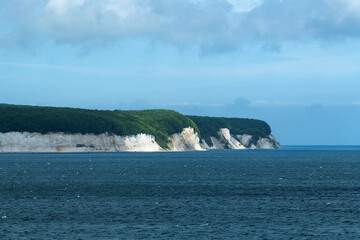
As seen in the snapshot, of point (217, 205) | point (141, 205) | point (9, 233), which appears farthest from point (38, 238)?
point (217, 205)

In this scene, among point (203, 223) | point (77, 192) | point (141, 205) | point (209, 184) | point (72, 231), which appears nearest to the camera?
point (72, 231)

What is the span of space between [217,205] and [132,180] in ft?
111

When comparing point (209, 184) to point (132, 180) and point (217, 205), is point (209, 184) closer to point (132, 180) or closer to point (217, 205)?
point (132, 180)

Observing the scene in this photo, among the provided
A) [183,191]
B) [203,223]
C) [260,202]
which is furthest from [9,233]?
[183,191]

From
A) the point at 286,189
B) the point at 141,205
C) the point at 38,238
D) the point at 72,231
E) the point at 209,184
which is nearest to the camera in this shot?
the point at 38,238

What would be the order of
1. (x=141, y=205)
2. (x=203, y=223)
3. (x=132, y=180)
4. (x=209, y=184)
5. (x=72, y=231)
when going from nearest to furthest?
(x=72, y=231), (x=203, y=223), (x=141, y=205), (x=209, y=184), (x=132, y=180)

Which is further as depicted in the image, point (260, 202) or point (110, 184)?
point (110, 184)

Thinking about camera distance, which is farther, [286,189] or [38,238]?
[286,189]

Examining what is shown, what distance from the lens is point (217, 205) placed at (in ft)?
186

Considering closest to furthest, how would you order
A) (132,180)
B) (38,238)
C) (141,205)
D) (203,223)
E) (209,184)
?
(38,238), (203,223), (141,205), (209,184), (132,180)

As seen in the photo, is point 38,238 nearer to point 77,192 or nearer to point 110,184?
point 77,192

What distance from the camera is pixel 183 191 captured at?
7069cm

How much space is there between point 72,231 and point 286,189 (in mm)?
38345

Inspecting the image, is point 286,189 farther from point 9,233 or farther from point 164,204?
point 9,233
